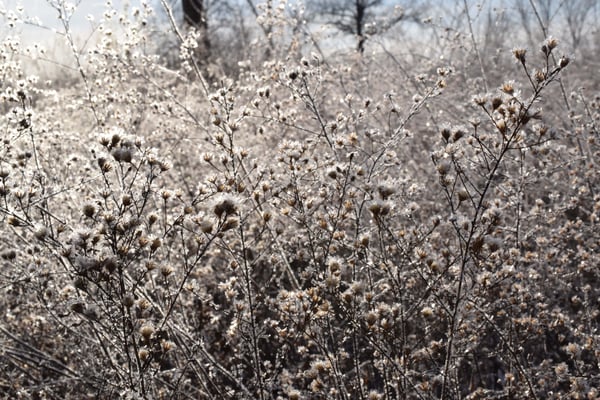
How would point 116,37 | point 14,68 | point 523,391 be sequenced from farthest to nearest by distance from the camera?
point 116,37
point 14,68
point 523,391

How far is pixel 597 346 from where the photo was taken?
8.96ft

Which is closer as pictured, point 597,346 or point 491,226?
point 491,226

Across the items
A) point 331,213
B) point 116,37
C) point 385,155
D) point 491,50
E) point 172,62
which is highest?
point 172,62

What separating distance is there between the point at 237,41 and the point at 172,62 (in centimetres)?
205

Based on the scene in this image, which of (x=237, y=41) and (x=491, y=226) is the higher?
(x=237, y=41)

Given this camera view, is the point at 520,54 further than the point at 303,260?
No

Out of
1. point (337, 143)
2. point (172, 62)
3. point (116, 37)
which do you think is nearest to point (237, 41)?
point (172, 62)

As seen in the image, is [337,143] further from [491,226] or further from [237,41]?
[237,41]

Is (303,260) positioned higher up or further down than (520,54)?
further down

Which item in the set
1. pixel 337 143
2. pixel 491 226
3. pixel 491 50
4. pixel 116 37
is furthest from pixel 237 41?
pixel 491 226

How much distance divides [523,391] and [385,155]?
1.50m

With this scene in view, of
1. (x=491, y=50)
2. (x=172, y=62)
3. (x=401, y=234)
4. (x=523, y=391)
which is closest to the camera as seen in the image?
(x=401, y=234)

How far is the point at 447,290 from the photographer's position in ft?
8.44

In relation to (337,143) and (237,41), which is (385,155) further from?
(237,41)
